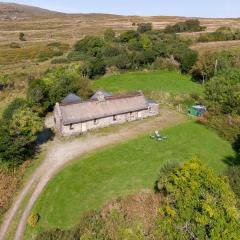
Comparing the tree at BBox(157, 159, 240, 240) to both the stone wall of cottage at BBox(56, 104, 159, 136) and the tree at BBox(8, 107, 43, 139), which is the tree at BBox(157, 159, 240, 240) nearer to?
the tree at BBox(8, 107, 43, 139)

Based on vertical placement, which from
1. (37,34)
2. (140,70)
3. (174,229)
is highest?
(174,229)

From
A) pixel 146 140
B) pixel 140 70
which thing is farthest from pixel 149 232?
pixel 140 70

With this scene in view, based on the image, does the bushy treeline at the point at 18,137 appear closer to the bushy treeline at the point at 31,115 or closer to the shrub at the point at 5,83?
the bushy treeline at the point at 31,115

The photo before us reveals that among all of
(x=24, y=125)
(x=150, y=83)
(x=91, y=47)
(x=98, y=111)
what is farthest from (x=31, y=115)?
(x=91, y=47)

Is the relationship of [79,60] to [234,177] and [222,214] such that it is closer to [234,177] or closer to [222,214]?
[234,177]

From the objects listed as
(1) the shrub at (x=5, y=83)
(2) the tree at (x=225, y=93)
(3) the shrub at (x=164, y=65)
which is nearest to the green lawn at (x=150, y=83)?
(3) the shrub at (x=164, y=65)

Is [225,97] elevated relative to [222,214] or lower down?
lower down

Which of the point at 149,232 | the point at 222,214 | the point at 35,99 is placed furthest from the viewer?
the point at 35,99

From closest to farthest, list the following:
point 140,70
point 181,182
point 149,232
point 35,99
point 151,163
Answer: point 181,182 → point 149,232 → point 151,163 → point 35,99 → point 140,70
